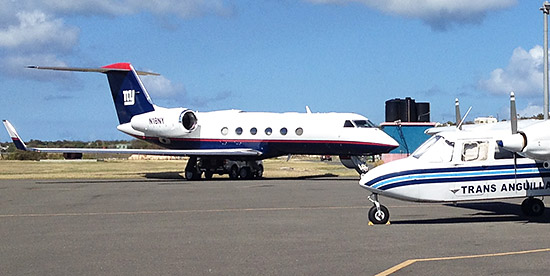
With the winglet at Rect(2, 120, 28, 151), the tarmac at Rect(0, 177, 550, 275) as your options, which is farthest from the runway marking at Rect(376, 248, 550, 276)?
the winglet at Rect(2, 120, 28, 151)

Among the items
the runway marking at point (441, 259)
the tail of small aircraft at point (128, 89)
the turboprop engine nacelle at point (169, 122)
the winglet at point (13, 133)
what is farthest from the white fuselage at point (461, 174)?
the tail of small aircraft at point (128, 89)

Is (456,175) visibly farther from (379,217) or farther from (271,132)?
(271,132)

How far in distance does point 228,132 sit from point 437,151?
19964mm

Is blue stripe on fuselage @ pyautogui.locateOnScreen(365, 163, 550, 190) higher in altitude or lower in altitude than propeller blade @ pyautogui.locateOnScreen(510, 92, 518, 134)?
lower

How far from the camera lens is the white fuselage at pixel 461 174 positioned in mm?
13602

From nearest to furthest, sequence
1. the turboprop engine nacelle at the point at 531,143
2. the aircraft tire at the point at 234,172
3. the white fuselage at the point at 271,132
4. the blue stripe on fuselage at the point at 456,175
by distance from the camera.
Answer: the turboprop engine nacelle at the point at 531,143
the blue stripe on fuselage at the point at 456,175
the white fuselage at the point at 271,132
the aircraft tire at the point at 234,172

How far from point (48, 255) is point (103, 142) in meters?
105

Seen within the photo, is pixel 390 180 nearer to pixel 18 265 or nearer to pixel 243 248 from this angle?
pixel 243 248

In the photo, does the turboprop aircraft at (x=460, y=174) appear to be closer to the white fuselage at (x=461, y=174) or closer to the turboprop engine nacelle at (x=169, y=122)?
the white fuselage at (x=461, y=174)

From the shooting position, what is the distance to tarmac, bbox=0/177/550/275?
902cm

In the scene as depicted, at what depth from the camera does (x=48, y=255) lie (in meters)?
10.2

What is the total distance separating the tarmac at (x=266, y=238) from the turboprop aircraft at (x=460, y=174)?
2.20 feet

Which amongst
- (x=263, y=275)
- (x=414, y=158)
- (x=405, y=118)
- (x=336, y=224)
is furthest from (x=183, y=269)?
(x=405, y=118)

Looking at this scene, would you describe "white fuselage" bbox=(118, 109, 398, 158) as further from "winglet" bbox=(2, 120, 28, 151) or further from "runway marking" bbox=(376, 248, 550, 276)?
"runway marking" bbox=(376, 248, 550, 276)
